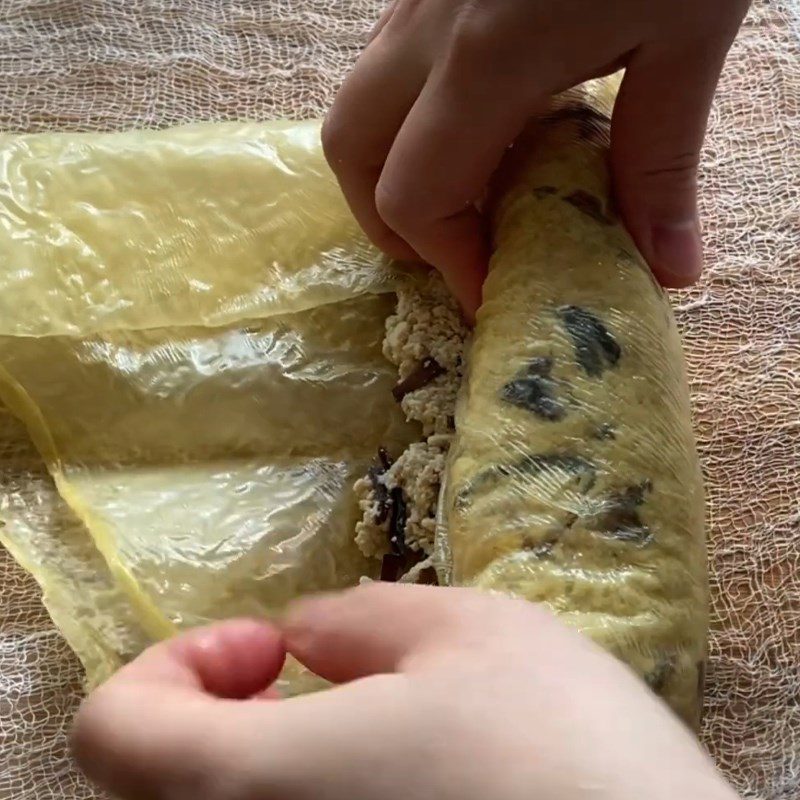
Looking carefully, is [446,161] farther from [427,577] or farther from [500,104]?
[427,577]

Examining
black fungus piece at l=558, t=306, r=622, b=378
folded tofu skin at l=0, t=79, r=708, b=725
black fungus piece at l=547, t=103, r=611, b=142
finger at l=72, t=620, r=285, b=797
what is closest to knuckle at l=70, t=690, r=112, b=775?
finger at l=72, t=620, r=285, b=797

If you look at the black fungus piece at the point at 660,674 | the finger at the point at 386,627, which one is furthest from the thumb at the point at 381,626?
the black fungus piece at the point at 660,674

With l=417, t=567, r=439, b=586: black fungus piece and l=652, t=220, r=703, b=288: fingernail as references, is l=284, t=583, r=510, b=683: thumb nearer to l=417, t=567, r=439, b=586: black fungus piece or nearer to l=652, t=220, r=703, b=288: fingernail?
l=417, t=567, r=439, b=586: black fungus piece

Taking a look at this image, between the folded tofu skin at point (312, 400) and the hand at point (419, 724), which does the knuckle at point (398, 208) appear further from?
the hand at point (419, 724)

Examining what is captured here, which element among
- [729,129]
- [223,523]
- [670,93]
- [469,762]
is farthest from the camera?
[729,129]

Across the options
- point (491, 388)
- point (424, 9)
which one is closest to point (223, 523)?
point (491, 388)

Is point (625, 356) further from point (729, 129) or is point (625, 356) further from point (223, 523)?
point (729, 129)
